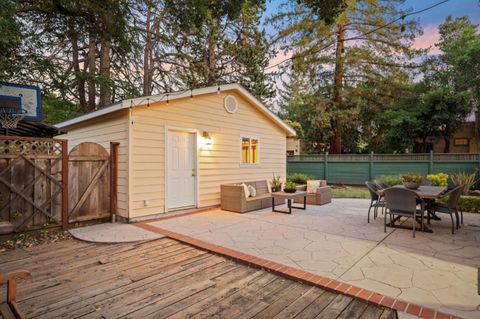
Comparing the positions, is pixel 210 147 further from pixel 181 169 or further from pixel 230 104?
pixel 230 104

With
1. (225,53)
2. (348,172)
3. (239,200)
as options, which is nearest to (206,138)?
(239,200)

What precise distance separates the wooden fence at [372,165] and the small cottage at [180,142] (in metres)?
5.49

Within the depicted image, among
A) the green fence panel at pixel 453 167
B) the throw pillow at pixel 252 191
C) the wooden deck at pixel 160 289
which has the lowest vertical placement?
the wooden deck at pixel 160 289

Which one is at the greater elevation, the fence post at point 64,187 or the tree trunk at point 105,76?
the tree trunk at point 105,76

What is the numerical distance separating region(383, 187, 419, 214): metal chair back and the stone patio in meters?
0.50

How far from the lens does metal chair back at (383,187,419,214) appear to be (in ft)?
15.2

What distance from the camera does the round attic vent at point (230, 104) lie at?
26.3 ft

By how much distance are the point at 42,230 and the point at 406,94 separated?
695 inches

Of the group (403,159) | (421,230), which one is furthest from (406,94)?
(421,230)

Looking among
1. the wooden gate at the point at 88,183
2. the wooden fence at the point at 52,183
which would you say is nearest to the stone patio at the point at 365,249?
the wooden gate at the point at 88,183

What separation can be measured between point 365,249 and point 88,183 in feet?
18.3

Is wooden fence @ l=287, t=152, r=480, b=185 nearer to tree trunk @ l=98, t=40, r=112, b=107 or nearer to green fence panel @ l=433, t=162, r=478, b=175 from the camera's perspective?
green fence panel @ l=433, t=162, r=478, b=175

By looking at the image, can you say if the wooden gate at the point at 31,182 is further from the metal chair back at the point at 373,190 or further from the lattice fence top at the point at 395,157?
the lattice fence top at the point at 395,157

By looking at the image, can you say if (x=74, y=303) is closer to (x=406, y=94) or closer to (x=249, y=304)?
(x=249, y=304)
